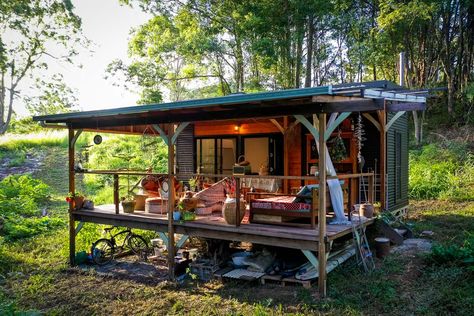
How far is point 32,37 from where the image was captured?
21984mm

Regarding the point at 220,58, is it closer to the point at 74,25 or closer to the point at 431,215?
the point at 74,25

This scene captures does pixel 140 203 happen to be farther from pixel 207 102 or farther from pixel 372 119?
pixel 372 119

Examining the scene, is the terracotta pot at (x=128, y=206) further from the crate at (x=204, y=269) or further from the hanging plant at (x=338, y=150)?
the hanging plant at (x=338, y=150)

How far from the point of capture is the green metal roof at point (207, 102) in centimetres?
507

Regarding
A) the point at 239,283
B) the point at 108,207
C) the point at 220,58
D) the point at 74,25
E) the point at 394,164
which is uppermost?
the point at 74,25

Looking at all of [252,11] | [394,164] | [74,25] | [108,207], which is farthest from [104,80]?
[394,164]

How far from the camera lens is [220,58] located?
21562 mm

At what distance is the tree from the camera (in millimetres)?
20244

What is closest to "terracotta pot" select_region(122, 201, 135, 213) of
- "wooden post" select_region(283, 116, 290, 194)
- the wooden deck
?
the wooden deck

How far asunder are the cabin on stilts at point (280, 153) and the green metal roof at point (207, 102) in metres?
0.02

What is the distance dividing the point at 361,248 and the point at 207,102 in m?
3.64

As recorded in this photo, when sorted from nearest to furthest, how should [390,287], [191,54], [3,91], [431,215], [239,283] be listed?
[390,287]
[239,283]
[431,215]
[191,54]
[3,91]

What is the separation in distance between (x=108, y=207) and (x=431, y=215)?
340 inches

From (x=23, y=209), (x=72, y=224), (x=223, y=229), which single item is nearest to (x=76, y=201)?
(x=72, y=224)
